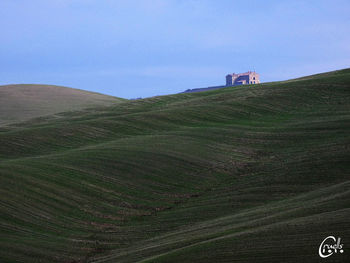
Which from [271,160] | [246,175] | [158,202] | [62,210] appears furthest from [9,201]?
[271,160]

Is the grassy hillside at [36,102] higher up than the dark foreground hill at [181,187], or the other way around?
the grassy hillside at [36,102]

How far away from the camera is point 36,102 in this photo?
3462 inches

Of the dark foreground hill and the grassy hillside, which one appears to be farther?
the grassy hillside

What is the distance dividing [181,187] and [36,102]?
61346 mm

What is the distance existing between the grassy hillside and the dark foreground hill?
26095 mm

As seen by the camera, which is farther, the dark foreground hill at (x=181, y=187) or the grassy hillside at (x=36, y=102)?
the grassy hillside at (x=36, y=102)

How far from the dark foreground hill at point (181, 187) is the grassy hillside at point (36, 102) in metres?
26.1

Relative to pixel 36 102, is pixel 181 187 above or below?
below

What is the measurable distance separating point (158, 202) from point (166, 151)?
376 inches

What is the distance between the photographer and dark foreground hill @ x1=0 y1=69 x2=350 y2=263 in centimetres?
1695

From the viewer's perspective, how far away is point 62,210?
2702 centimetres

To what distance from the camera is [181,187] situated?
32312 mm

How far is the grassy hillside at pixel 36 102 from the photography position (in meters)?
75.7

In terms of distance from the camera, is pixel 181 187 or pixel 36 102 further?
pixel 36 102
